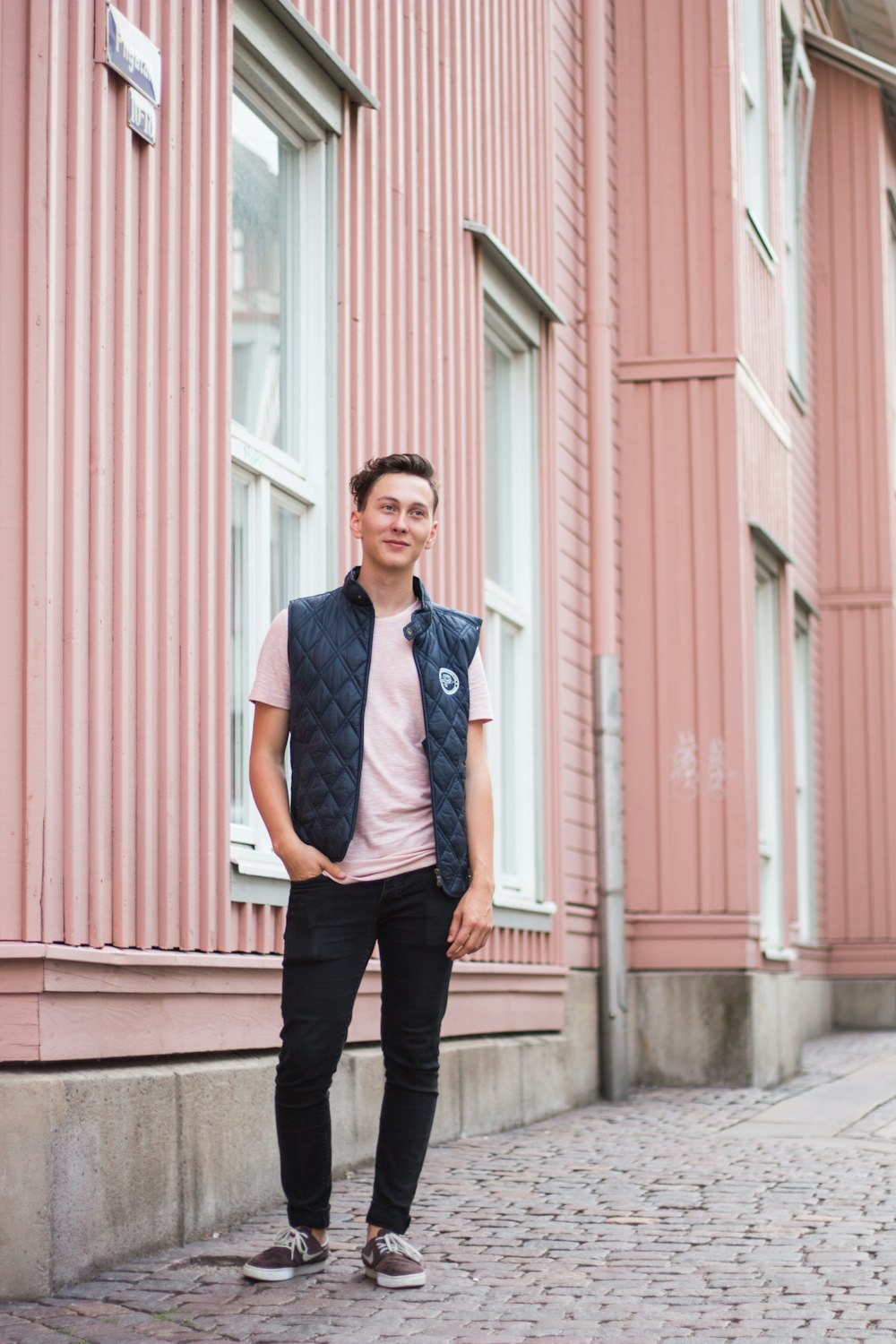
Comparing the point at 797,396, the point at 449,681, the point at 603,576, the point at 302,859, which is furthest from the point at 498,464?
the point at 797,396

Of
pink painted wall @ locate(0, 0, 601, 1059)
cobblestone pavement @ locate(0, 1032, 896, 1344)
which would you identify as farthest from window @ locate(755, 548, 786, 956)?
pink painted wall @ locate(0, 0, 601, 1059)

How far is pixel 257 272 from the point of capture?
6.84 meters

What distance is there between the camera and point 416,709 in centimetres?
487

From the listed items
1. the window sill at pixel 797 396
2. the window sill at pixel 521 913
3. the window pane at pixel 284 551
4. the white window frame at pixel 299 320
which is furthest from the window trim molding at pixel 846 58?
the window pane at pixel 284 551

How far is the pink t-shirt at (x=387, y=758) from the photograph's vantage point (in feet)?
15.7

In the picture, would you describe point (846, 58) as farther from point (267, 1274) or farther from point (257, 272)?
point (267, 1274)

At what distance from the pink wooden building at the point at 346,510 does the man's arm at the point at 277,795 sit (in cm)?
45

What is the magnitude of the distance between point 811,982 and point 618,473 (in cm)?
654

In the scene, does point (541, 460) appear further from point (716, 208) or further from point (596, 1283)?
point (596, 1283)

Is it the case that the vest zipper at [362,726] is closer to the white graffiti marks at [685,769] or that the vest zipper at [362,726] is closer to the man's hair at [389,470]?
the man's hair at [389,470]

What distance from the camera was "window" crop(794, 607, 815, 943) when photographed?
659 inches

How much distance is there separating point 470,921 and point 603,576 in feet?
21.0

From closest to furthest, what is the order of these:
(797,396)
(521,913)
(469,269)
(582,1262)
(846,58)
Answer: (582,1262), (469,269), (521,913), (797,396), (846,58)

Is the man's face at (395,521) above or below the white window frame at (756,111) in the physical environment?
below
